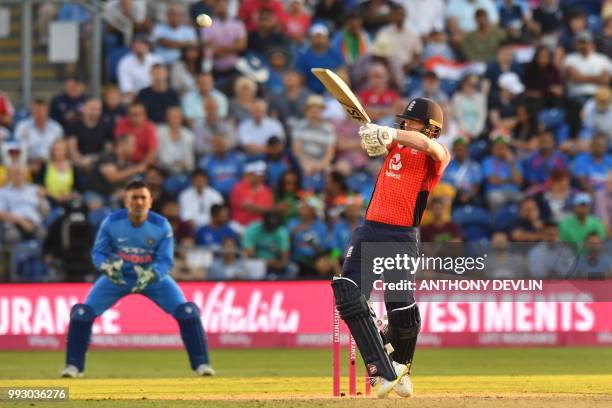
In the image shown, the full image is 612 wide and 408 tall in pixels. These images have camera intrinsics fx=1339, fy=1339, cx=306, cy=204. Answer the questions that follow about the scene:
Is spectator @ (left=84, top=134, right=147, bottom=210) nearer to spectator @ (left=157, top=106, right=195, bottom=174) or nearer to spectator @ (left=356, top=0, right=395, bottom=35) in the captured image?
spectator @ (left=157, top=106, right=195, bottom=174)

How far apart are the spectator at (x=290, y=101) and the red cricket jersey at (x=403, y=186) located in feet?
31.9

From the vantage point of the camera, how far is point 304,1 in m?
21.5

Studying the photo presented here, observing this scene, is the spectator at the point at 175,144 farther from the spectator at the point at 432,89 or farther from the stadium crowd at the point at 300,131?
the spectator at the point at 432,89

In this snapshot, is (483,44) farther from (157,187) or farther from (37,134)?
(37,134)

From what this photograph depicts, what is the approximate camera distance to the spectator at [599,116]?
63.7 feet

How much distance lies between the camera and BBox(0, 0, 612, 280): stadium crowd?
17578mm

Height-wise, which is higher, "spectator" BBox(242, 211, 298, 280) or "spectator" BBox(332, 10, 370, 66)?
"spectator" BBox(332, 10, 370, 66)

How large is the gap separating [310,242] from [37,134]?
4.27m

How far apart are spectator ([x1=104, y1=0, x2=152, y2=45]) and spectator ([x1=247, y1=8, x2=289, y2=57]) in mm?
1672

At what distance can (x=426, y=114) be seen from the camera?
997cm

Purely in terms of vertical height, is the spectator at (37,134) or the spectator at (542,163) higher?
the spectator at (37,134)

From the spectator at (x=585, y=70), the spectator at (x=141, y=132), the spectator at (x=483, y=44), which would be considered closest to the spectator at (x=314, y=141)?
the spectator at (x=141, y=132)

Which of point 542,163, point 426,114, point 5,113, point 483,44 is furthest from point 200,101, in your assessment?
point 426,114

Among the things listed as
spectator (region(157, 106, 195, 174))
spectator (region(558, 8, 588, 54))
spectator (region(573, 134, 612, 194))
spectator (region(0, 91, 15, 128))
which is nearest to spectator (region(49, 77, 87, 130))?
spectator (region(0, 91, 15, 128))
